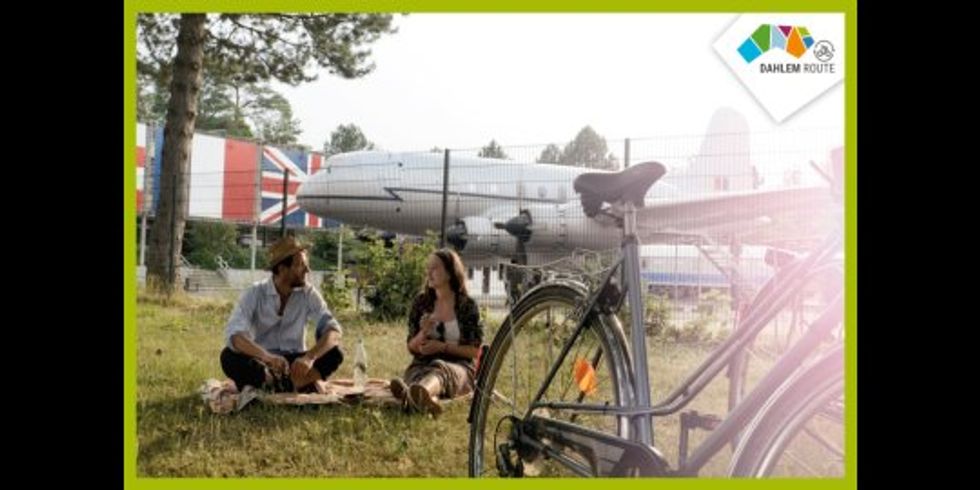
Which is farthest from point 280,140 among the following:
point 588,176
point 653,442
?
point 653,442

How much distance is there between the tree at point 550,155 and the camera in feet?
12.9

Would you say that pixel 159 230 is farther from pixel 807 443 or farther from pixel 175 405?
pixel 807 443

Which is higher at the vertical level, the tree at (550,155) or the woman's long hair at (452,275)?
the tree at (550,155)

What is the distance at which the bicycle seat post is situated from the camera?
1.90 metres

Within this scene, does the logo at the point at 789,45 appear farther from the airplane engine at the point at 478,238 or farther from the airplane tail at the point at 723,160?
the airplane engine at the point at 478,238

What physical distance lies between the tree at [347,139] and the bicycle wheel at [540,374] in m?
0.77

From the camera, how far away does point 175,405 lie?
3.25m

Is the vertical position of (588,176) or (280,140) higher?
(280,140)

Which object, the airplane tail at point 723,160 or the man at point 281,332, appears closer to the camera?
the airplane tail at point 723,160

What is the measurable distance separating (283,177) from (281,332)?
1476 millimetres

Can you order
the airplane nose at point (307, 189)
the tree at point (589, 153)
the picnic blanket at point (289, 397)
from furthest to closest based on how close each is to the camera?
the airplane nose at point (307, 189)
the tree at point (589, 153)
the picnic blanket at point (289, 397)

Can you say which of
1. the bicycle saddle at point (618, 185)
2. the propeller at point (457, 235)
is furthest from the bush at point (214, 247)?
the propeller at point (457, 235)

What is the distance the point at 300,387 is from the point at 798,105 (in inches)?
79.2

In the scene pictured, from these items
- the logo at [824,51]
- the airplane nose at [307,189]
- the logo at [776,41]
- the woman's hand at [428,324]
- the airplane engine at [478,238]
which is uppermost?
the logo at [776,41]
